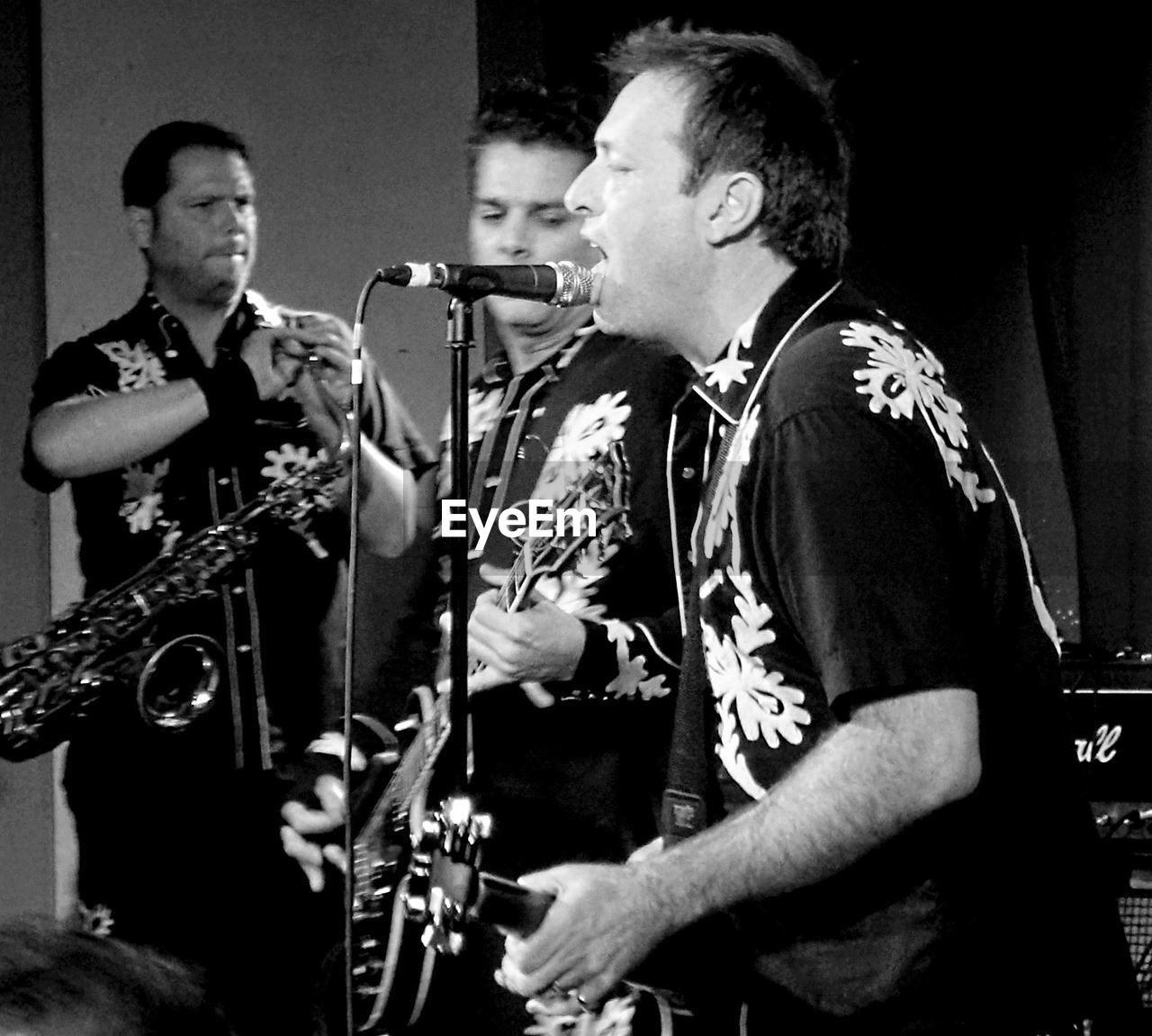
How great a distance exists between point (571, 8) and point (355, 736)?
1660 mm

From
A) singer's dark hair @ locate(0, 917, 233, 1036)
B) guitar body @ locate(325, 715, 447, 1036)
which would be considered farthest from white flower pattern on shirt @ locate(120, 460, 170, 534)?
singer's dark hair @ locate(0, 917, 233, 1036)

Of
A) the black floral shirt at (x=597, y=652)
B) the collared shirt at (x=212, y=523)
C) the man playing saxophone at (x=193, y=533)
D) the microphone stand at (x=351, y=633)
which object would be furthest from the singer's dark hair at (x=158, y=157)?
the microphone stand at (x=351, y=633)

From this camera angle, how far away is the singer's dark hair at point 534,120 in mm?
2738

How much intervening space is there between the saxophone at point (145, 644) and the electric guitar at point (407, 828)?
2.09ft

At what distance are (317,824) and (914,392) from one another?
4.61ft

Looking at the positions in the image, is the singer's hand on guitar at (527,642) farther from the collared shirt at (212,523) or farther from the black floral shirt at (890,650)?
the collared shirt at (212,523)

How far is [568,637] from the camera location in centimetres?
229

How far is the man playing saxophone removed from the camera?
299 centimetres

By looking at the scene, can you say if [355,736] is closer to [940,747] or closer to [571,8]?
[940,747]

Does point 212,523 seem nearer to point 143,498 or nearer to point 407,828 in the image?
point 143,498

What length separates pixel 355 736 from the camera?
263 centimetres

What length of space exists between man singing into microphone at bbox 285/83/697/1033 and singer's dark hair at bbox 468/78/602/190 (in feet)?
1.03

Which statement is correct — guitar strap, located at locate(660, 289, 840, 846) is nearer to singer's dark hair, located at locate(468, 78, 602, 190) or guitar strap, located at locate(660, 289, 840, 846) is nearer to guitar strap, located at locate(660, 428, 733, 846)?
guitar strap, located at locate(660, 428, 733, 846)

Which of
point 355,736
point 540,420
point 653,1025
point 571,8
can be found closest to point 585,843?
point 653,1025
